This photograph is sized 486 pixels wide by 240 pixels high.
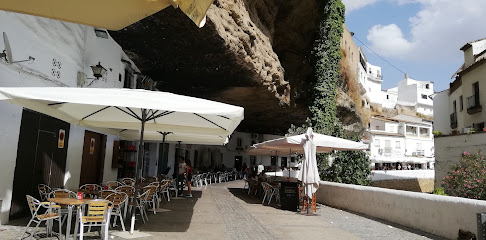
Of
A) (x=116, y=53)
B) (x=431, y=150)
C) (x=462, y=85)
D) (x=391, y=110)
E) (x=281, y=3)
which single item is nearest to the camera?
(x=116, y=53)

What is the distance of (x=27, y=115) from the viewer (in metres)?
6.96

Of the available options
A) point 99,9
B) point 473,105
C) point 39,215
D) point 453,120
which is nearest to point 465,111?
point 473,105

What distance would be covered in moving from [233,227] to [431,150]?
63.3 metres

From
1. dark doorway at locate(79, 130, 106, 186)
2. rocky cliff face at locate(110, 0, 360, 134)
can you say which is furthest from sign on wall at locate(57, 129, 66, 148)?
rocky cliff face at locate(110, 0, 360, 134)

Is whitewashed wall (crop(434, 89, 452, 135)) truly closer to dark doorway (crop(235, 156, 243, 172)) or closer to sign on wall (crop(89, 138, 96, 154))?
dark doorway (crop(235, 156, 243, 172))

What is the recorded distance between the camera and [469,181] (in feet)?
31.4

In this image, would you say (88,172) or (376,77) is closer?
(88,172)

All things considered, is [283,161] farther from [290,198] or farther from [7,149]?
[7,149]

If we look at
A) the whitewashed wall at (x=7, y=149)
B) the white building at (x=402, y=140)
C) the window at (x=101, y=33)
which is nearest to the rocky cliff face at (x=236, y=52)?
the window at (x=101, y=33)

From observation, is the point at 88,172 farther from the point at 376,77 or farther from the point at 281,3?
the point at 376,77

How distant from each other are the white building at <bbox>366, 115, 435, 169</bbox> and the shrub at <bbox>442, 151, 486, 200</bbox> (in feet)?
131

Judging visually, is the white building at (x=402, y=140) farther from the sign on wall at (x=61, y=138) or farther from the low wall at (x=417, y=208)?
the sign on wall at (x=61, y=138)

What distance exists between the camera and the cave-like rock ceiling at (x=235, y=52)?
1063 cm

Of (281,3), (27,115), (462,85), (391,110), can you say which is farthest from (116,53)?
(391,110)
